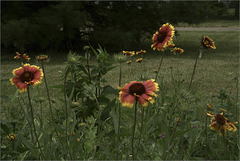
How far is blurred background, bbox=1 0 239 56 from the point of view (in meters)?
5.75

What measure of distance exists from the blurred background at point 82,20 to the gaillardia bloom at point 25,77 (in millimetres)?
4762

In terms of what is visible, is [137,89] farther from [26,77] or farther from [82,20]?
[82,20]

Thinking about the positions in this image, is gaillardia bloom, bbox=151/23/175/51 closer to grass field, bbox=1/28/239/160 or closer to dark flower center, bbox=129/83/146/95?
grass field, bbox=1/28/239/160

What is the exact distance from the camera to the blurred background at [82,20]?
5.75 m

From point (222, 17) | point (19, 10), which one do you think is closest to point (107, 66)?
point (19, 10)

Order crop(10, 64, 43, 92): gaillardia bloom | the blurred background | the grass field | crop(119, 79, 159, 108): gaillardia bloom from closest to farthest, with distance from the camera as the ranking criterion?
crop(119, 79, 159, 108): gaillardia bloom → crop(10, 64, 43, 92): gaillardia bloom → the grass field → the blurred background

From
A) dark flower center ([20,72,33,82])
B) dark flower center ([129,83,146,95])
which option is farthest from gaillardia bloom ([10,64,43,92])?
dark flower center ([129,83,146,95])

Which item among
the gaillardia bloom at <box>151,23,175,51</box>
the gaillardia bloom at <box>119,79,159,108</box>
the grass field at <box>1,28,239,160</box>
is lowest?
the grass field at <box>1,28,239,160</box>

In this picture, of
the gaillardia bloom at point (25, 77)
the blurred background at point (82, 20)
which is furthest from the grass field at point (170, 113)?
the blurred background at point (82, 20)

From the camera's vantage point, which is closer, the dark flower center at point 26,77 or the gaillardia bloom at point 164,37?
the dark flower center at point 26,77

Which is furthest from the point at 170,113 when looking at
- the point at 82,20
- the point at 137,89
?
the point at 82,20

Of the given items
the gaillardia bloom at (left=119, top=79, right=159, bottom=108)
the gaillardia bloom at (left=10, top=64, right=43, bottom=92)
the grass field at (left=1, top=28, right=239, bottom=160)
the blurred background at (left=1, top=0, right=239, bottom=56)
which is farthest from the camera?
the blurred background at (left=1, top=0, right=239, bottom=56)

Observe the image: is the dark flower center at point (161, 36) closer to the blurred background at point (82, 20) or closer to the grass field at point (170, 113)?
the grass field at point (170, 113)

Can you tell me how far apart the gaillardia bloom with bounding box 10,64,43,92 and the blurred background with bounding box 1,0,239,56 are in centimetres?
476
